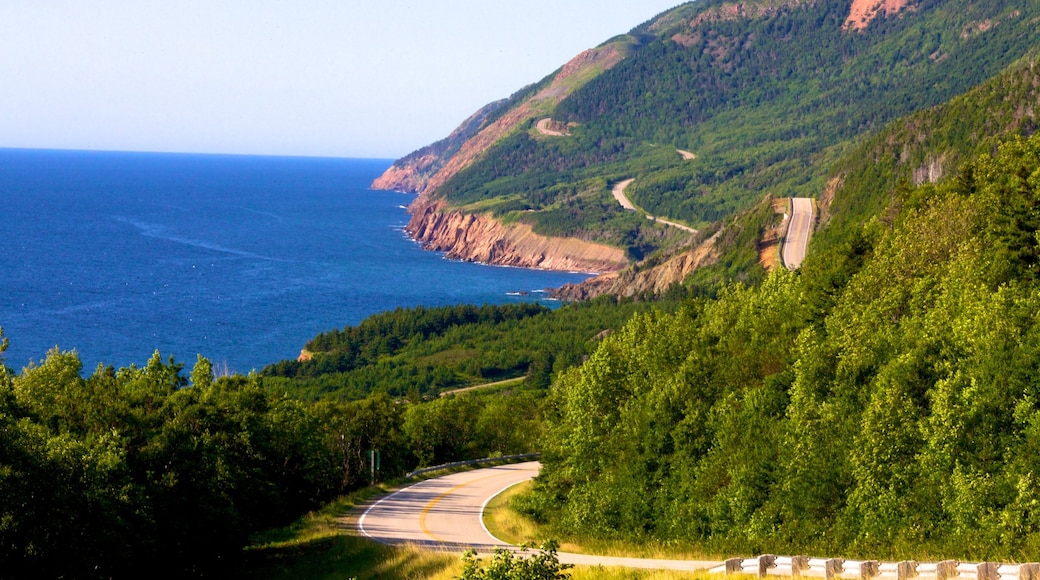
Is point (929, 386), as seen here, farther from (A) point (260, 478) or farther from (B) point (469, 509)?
(A) point (260, 478)

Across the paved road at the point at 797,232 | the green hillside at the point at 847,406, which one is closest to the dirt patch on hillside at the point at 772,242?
the paved road at the point at 797,232

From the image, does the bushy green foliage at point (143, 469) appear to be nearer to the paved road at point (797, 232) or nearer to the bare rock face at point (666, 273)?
the paved road at point (797, 232)

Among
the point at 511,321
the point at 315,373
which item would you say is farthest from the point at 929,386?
the point at 511,321

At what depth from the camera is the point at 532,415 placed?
85125 millimetres

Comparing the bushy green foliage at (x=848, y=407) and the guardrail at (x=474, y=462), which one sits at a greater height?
the bushy green foliage at (x=848, y=407)

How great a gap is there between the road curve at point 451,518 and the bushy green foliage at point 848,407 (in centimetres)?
355

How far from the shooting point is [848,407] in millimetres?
37062

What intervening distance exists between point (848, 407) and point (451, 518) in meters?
18.0

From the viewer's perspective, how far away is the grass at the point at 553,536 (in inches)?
1324

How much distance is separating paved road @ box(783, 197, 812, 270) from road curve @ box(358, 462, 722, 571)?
7556 cm

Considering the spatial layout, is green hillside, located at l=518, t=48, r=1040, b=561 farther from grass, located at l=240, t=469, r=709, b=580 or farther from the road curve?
the road curve

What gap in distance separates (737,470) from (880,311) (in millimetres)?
9478

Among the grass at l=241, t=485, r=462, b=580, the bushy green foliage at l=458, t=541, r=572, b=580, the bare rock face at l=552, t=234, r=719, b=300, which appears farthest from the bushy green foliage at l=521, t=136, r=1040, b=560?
the bare rock face at l=552, t=234, r=719, b=300

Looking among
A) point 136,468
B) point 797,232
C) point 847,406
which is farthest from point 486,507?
point 797,232
